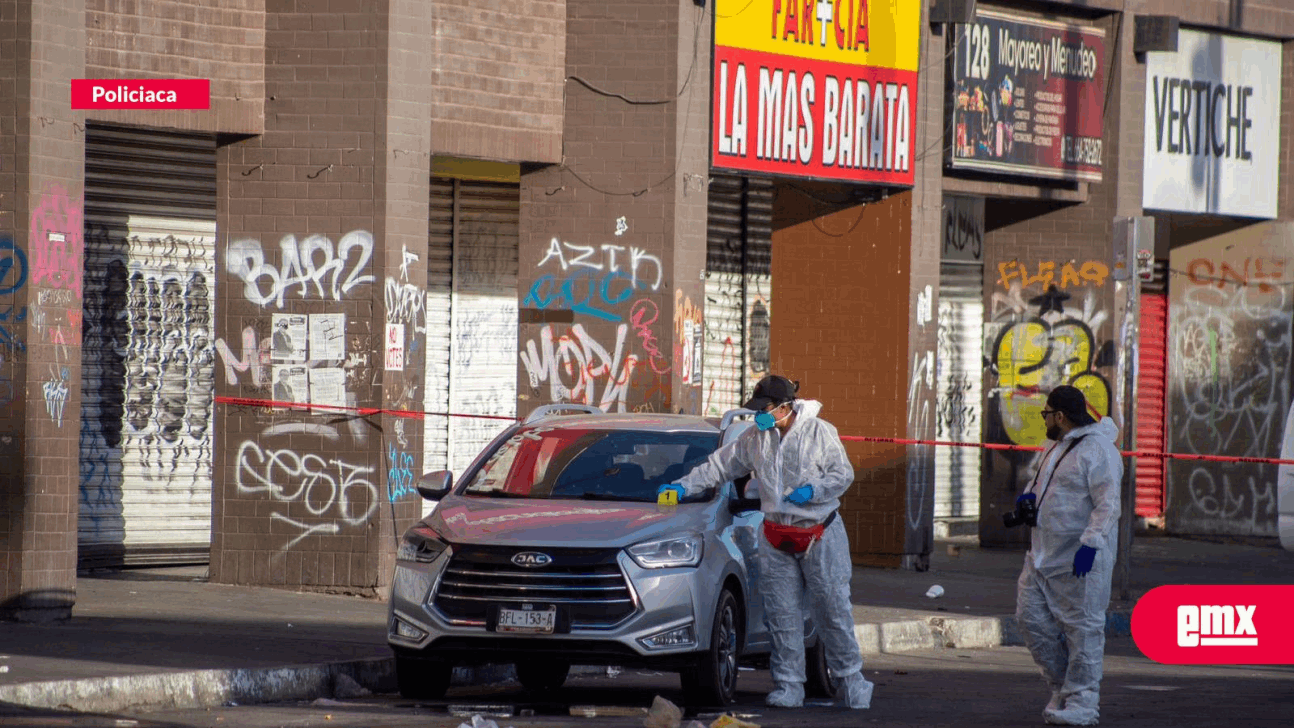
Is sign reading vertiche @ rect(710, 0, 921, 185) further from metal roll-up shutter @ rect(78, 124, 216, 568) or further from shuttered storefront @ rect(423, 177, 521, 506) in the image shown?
metal roll-up shutter @ rect(78, 124, 216, 568)

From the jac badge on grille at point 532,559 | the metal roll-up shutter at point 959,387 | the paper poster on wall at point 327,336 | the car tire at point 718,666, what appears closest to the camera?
the jac badge on grille at point 532,559

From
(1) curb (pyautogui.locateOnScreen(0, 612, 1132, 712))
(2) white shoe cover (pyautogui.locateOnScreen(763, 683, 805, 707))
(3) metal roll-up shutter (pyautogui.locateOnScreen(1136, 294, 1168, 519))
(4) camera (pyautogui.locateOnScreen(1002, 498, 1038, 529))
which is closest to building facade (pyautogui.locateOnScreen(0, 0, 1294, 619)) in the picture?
(3) metal roll-up shutter (pyautogui.locateOnScreen(1136, 294, 1168, 519))

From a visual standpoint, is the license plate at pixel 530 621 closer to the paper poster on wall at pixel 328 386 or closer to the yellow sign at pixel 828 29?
the paper poster on wall at pixel 328 386

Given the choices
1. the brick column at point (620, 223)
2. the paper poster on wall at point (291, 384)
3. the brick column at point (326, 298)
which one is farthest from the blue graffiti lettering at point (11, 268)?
the brick column at point (620, 223)

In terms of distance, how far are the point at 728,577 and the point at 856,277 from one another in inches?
346

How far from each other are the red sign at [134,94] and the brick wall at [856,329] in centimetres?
802

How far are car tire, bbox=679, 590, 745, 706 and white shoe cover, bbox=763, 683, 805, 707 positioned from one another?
23 cm

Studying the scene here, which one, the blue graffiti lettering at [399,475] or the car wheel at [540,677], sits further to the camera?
the blue graffiti lettering at [399,475]

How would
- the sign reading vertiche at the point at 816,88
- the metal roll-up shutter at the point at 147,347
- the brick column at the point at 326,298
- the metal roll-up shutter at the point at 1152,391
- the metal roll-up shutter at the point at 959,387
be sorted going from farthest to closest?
the metal roll-up shutter at the point at 1152,391, the metal roll-up shutter at the point at 959,387, the sign reading vertiche at the point at 816,88, the metal roll-up shutter at the point at 147,347, the brick column at the point at 326,298

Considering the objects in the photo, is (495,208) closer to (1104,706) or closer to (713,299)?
(713,299)

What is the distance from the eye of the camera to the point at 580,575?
10859 mm

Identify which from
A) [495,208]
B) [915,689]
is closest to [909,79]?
[495,208]

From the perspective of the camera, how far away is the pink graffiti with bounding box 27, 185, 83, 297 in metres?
13.3

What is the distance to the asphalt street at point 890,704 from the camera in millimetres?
10492
